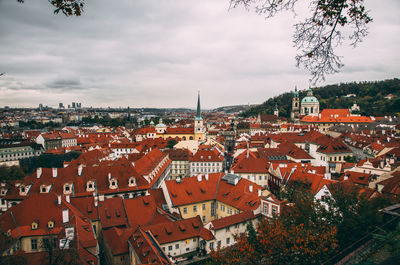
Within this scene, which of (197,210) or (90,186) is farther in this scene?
(90,186)

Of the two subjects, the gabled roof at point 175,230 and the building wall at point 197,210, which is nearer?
the gabled roof at point 175,230

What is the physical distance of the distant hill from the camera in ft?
406

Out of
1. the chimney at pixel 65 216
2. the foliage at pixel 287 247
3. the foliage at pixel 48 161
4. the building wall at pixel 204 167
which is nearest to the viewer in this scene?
the foliage at pixel 287 247

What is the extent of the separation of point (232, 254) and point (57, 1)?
1235cm

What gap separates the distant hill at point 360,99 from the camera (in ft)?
406

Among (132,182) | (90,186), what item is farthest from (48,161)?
(132,182)

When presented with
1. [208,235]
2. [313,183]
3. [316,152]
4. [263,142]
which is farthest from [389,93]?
[208,235]

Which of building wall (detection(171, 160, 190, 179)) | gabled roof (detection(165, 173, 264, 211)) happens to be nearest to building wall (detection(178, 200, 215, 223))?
gabled roof (detection(165, 173, 264, 211))

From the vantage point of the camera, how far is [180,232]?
78.8ft

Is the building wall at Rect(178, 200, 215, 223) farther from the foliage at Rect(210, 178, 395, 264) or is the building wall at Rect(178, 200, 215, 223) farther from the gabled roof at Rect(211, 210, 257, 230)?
the foliage at Rect(210, 178, 395, 264)

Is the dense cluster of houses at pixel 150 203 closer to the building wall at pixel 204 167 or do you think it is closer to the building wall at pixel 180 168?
the building wall at pixel 204 167

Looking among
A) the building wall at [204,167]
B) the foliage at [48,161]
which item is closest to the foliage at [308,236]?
the building wall at [204,167]

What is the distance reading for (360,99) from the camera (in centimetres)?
15550

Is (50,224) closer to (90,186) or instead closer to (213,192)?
(90,186)
